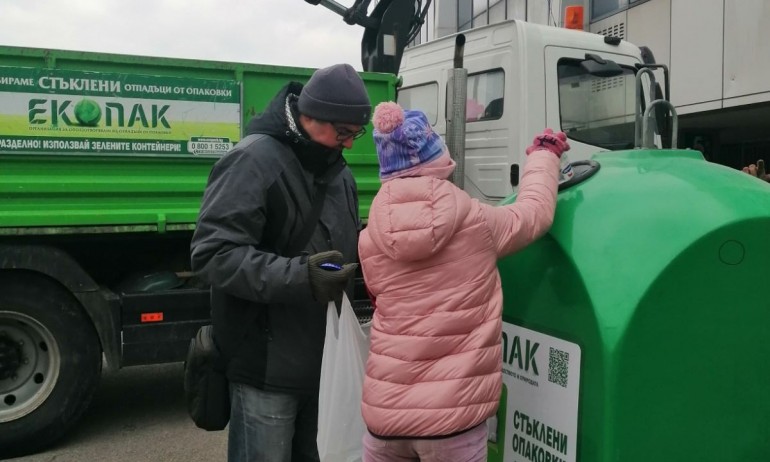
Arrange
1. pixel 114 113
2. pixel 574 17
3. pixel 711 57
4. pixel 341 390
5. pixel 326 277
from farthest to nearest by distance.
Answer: pixel 711 57
pixel 574 17
pixel 114 113
pixel 341 390
pixel 326 277

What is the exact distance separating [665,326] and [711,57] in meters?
10.1

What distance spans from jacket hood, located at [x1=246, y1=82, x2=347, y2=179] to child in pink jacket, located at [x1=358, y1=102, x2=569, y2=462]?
0.35 meters

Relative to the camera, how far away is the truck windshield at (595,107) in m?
4.80

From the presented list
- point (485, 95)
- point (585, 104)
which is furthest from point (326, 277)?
point (585, 104)

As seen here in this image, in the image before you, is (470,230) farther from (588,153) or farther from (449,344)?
(588,153)

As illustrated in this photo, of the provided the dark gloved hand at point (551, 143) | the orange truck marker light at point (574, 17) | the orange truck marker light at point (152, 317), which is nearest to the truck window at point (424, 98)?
the orange truck marker light at point (574, 17)

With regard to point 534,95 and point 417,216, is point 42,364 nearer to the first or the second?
point 417,216

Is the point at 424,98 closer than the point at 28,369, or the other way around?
the point at 28,369

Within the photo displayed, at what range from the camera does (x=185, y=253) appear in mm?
4434

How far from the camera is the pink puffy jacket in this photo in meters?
1.60

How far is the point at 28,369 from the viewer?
3955 millimetres

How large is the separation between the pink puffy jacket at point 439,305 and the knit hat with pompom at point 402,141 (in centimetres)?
4

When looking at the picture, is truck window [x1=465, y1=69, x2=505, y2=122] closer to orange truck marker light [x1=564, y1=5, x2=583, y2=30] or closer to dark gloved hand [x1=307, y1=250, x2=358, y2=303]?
orange truck marker light [x1=564, y1=5, x2=583, y2=30]

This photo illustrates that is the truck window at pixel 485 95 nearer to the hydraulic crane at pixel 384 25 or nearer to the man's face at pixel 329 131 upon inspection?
the hydraulic crane at pixel 384 25
